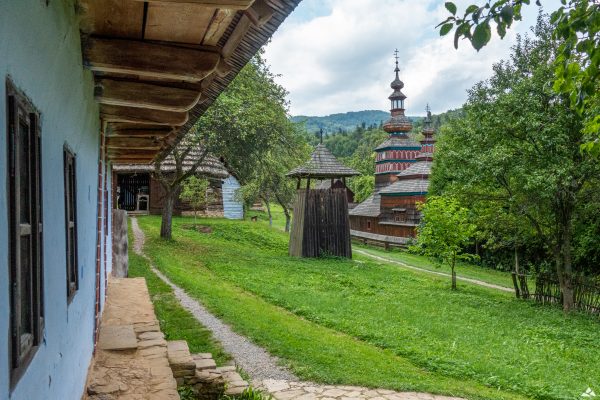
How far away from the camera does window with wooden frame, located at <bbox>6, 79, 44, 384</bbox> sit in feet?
5.50

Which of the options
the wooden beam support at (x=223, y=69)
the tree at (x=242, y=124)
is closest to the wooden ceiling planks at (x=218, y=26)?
the wooden beam support at (x=223, y=69)

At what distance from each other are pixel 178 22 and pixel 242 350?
597 cm

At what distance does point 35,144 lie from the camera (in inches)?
81.7

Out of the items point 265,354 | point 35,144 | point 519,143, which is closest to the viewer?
point 35,144

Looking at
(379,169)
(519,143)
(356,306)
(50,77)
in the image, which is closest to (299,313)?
(356,306)

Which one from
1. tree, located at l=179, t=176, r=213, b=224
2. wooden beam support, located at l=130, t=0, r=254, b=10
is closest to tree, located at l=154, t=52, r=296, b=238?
tree, located at l=179, t=176, r=213, b=224

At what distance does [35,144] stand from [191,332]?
6890 millimetres

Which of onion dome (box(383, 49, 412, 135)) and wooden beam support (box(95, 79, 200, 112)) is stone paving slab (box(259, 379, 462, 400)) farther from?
onion dome (box(383, 49, 412, 135))

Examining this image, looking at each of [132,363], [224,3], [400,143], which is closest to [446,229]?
[132,363]

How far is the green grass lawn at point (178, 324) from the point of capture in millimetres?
7742

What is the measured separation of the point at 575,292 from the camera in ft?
46.4

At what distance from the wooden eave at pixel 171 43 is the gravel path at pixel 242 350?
3.91 metres

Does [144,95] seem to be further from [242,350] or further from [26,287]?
[242,350]

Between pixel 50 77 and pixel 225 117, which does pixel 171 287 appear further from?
pixel 50 77
